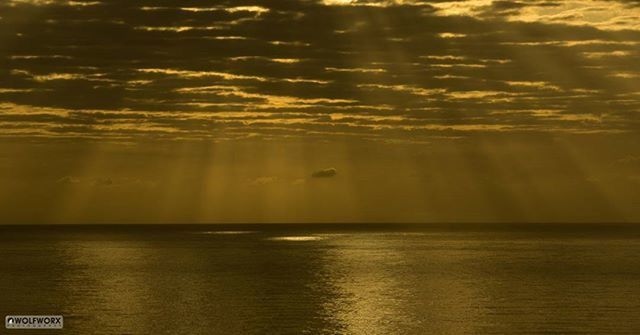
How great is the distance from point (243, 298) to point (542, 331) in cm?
2520

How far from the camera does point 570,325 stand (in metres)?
51.1

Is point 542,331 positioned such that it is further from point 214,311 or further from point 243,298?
point 243,298

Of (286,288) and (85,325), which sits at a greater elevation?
(85,325)

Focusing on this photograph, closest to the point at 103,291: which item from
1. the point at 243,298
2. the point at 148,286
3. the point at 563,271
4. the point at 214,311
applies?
the point at 148,286

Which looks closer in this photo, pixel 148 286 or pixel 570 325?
pixel 570 325

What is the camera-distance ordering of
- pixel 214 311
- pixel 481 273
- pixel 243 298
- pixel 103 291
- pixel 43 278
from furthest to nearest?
pixel 481 273, pixel 43 278, pixel 103 291, pixel 243 298, pixel 214 311

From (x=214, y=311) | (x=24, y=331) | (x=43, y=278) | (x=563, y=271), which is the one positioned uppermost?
(x=24, y=331)
